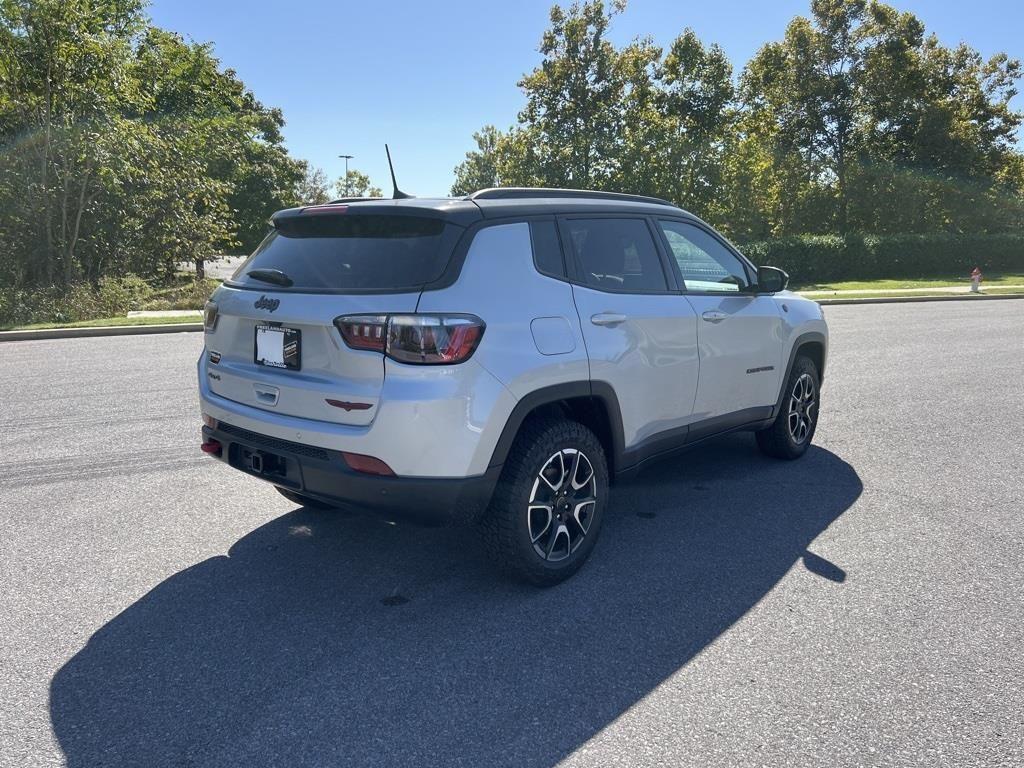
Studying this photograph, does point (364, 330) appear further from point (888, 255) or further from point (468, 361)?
point (888, 255)

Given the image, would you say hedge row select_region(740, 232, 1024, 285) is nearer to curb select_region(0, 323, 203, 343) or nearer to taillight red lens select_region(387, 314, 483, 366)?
curb select_region(0, 323, 203, 343)

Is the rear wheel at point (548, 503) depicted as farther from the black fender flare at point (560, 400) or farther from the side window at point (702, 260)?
the side window at point (702, 260)

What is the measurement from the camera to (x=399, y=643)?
10.5 ft

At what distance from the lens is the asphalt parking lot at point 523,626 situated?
2.62 metres

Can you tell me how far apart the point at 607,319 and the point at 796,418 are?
8.38ft

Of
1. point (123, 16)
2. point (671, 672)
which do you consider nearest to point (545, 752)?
point (671, 672)

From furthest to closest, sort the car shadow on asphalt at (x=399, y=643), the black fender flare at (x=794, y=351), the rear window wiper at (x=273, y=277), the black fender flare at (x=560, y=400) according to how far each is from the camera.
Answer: the black fender flare at (x=794, y=351)
the rear window wiper at (x=273, y=277)
the black fender flare at (x=560, y=400)
the car shadow on asphalt at (x=399, y=643)

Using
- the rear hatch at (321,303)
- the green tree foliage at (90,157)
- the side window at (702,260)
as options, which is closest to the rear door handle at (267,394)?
the rear hatch at (321,303)

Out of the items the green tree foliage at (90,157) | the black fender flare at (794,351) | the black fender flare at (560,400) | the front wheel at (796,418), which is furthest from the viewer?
the green tree foliage at (90,157)

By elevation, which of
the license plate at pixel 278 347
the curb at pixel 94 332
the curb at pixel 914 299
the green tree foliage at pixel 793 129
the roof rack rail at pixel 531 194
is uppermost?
the green tree foliage at pixel 793 129

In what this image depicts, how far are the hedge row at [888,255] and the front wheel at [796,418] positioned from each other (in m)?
22.3

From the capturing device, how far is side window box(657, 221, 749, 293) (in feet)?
15.2

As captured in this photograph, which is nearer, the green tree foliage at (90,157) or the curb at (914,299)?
the green tree foliage at (90,157)

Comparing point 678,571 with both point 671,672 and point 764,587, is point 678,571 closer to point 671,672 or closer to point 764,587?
point 764,587
